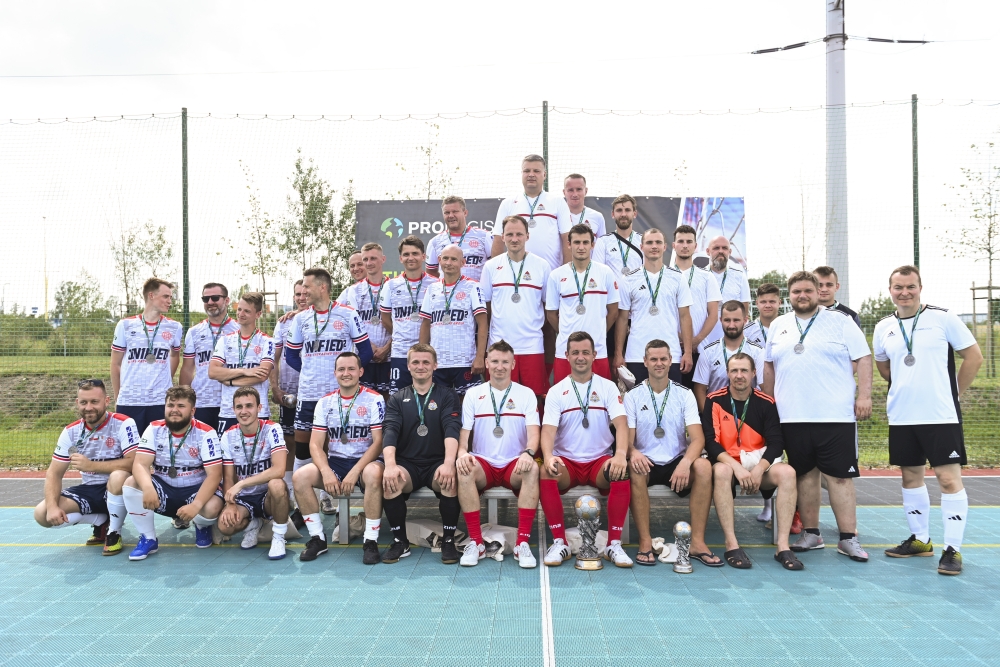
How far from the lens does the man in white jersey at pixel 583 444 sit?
4.64 m

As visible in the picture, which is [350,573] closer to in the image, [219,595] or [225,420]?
[219,595]

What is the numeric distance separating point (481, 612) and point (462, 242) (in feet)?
12.0

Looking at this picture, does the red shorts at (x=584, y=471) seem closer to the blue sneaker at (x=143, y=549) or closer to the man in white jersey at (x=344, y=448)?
the man in white jersey at (x=344, y=448)

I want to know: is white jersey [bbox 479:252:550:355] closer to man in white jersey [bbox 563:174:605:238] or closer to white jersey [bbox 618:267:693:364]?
white jersey [bbox 618:267:693:364]

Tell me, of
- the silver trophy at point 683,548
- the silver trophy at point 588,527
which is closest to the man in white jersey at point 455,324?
the silver trophy at point 588,527

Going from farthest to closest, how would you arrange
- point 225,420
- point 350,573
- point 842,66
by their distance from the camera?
1. point 842,66
2. point 225,420
3. point 350,573

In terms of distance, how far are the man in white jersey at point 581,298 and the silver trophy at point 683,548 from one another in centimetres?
145

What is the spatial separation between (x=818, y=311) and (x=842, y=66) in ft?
26.9

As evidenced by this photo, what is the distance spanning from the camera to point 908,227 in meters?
7.73

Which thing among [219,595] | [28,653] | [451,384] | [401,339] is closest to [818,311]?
[451,384]

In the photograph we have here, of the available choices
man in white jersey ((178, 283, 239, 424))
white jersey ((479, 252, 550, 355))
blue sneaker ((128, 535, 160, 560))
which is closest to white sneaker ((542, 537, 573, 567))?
white jersey ((479, 252, 550, 355))

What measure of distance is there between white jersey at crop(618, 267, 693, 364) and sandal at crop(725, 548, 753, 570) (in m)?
1.67

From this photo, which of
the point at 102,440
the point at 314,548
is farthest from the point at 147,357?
the point at 314,548

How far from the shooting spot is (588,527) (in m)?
4.61
